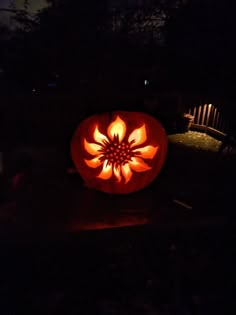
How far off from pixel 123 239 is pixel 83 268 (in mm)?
347

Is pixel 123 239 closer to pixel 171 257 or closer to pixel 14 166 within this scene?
pixel 171 257

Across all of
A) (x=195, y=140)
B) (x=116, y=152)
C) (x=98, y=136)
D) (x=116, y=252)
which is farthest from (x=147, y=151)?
(x=195, y=140)

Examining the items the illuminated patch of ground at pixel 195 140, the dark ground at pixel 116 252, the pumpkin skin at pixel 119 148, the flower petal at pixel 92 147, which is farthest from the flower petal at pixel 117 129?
the illuminated patch of ground at pixel 195 140

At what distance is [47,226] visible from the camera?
1695 millimetres

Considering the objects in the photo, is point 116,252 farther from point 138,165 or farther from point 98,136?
point 98,136

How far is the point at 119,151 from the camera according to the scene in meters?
1.86

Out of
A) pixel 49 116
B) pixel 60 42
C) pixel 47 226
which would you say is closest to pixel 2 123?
pixel 49 116

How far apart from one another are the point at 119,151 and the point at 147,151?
0.19m

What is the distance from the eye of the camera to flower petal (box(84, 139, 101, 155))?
187 cm

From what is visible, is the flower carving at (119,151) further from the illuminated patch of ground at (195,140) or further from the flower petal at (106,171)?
the illuminated patch of ground at (195,140)

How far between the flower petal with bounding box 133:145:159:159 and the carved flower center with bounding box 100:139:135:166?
0.06m

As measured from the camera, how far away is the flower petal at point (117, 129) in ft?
6.05

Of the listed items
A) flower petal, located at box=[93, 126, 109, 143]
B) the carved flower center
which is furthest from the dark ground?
flower petal, located at box=[93, 126, 109, 143]

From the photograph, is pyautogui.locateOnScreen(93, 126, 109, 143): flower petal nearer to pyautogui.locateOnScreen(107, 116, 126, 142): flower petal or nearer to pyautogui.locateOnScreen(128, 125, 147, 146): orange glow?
pyautogui.locateOnScreen(107, 116, 126, 142): flower petal
